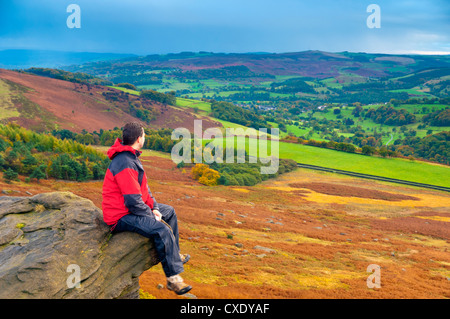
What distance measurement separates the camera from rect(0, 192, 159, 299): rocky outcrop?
7.14 meters

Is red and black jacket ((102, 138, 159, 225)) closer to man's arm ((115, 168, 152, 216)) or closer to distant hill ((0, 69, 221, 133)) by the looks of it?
man's arm ((115, 168, 152, 216))

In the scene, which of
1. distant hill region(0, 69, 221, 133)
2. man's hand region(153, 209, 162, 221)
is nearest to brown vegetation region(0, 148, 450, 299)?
man's hand region(153, 209, 162, 221)

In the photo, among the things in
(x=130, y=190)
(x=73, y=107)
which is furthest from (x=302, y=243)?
(x=73, y=107)

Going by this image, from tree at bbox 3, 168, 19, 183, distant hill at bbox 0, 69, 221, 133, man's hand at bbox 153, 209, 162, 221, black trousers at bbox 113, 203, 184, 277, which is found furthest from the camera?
distant hill at bbox 0, 69, 221, 133

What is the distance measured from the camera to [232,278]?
14.0 meters

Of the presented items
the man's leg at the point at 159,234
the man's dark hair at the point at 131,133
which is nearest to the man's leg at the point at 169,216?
the man's leg at the point at 159,234

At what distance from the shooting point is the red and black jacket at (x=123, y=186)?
7.97 meters

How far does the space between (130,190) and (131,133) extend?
63.4 inches

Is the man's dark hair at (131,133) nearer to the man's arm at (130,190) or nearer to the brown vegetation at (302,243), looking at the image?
the man's arm at (130,190)

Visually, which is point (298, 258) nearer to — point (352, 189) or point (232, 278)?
point (232, 278)

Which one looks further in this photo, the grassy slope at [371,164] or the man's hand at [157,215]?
the grassy slope at [371,164]

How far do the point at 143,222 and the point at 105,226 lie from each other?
1412 millimetres

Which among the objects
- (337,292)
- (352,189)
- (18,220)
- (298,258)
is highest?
(18,220)
